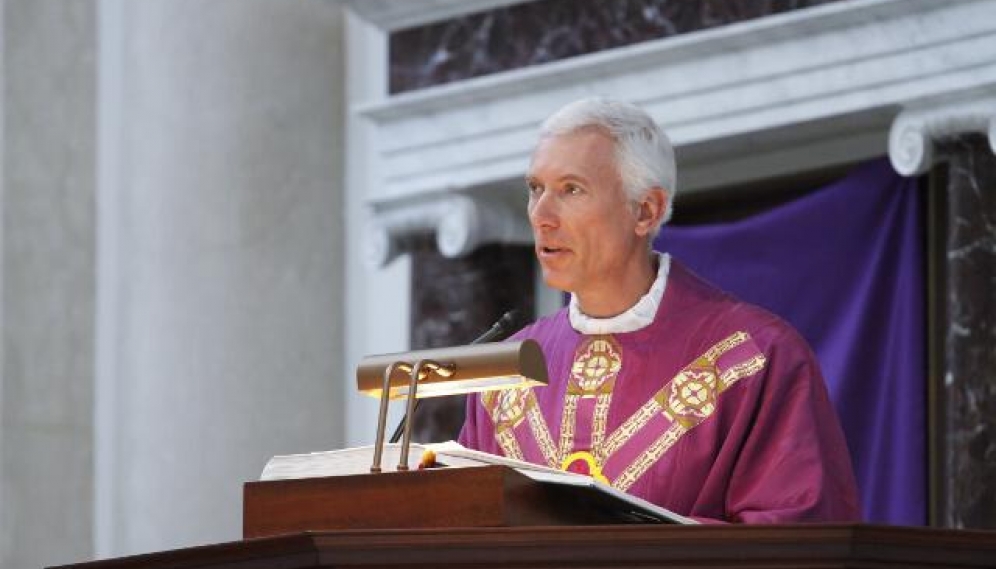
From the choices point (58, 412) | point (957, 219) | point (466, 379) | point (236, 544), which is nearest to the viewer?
point (236, 544)

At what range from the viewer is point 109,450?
8.04 meters

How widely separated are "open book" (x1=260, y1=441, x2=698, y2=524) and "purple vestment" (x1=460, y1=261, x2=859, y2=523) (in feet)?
1.61

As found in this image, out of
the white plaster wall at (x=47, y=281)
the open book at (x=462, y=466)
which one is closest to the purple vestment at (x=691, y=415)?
the open book at (x=462, y=466)

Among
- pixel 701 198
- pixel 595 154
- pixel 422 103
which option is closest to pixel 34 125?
pixel 422 103

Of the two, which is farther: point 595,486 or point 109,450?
point 109,450

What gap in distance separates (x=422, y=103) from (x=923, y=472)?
193 centimetres

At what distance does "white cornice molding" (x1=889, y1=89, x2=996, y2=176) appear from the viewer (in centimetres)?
636

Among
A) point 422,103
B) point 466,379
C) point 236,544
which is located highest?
point 422,103

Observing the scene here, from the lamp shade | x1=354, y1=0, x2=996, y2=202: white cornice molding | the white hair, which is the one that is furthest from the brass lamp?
x1=354, y1=0, x2=996, y2=202: white cornice molding

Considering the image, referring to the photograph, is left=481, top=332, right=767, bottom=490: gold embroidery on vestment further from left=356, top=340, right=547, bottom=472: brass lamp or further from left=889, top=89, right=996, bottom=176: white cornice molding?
left=889, top=89, right=996, bottom=176: white cornice molding

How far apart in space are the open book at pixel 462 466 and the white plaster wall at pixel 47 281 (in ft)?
13.2

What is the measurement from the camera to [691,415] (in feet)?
15.0

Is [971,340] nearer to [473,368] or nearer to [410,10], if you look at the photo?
[410,10]

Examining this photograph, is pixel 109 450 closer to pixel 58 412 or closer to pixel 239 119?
pixel 58 412
